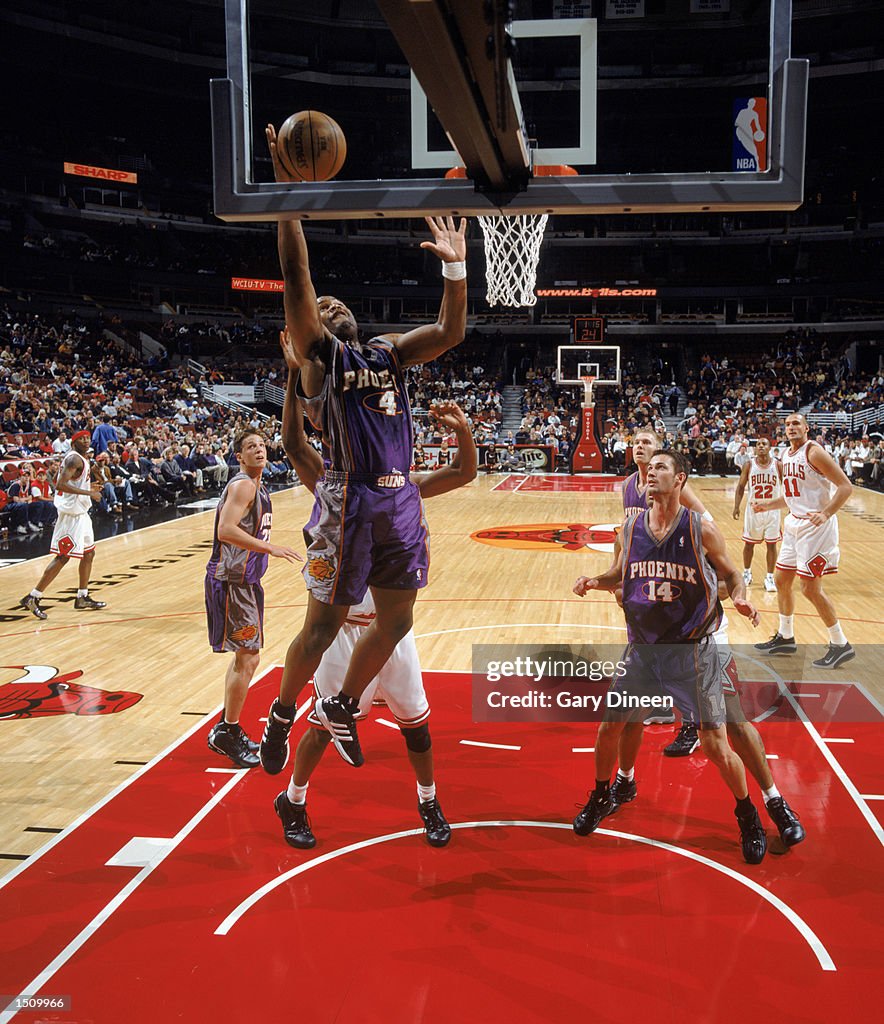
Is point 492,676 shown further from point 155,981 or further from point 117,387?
point 117,387

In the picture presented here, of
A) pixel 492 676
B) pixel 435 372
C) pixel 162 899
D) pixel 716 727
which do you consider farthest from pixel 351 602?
pixel 435 372

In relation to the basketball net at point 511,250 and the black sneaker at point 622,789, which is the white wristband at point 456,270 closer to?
the black sneaker at point 622,789

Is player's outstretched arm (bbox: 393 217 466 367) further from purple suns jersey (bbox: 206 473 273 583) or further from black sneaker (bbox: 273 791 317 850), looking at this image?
black sneaker (bbox: 273 791 317 850)

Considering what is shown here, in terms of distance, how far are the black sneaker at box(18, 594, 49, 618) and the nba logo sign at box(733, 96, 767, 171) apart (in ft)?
22.7

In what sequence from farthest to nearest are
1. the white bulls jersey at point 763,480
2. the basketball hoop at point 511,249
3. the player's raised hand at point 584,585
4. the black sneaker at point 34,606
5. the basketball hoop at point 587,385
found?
the basketball hoop at point 587,385 < the basketball hoop at point 511,249 < the white bulls jersey at point 763,480 < the black sneaker at point 34,606 < the player's raised hand at point 584,585

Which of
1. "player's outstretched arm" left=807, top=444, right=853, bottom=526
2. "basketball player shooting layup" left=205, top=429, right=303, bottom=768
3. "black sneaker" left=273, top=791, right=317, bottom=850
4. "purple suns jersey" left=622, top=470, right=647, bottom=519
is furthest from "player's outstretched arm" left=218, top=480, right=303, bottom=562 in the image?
"player's outstretched arm" left=807, top=444, right=853, bottom=526

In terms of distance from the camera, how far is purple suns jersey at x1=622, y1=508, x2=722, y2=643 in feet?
11.7

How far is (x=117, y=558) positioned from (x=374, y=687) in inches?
321

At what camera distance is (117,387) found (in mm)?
24719

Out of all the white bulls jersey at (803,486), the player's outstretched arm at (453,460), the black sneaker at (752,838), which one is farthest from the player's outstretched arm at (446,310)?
the white bulls jersey at (803,486)

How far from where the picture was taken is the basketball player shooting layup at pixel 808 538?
20.4 ft

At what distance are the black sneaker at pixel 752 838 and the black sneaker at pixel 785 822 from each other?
3.7 inches

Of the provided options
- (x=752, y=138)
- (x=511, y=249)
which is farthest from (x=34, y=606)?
(x=511, y=249)

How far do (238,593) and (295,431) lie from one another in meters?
1.38
